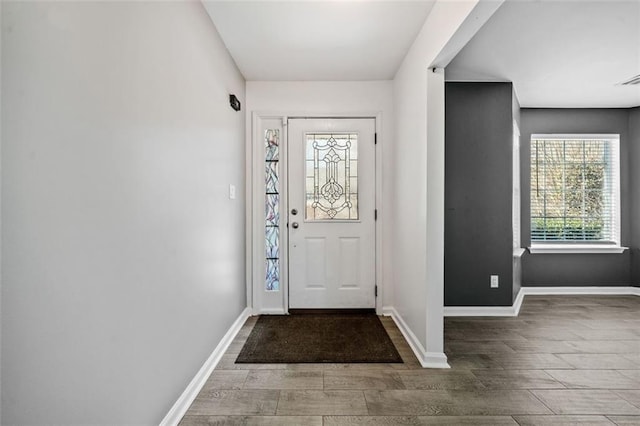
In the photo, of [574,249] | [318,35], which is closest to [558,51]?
[318,35]

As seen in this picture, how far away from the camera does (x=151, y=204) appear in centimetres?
147

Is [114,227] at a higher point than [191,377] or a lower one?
higher

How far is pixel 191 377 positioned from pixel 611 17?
360 cm

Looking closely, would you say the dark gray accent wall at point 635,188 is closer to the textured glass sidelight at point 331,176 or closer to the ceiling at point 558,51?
the ceiling at point 558,51

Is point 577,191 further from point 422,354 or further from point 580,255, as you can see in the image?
point 422,354

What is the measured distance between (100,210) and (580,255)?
203 inches

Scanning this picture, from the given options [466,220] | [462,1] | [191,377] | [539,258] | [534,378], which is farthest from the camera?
[539,258]

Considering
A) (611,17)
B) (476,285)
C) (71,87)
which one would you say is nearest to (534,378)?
(476,285)

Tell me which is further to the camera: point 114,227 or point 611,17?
point 611,17

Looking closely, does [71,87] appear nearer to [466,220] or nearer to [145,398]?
[145,398]

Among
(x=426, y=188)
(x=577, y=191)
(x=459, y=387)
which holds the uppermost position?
(x=577, y=191)

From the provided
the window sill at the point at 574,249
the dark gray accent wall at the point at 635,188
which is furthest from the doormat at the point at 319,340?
the dark gray accent wall at the point at 635,188

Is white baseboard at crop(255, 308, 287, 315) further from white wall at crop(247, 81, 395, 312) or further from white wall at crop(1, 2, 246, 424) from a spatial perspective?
white wall at crop(1, 2, 246, 424)

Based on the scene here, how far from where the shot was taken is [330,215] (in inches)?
136
